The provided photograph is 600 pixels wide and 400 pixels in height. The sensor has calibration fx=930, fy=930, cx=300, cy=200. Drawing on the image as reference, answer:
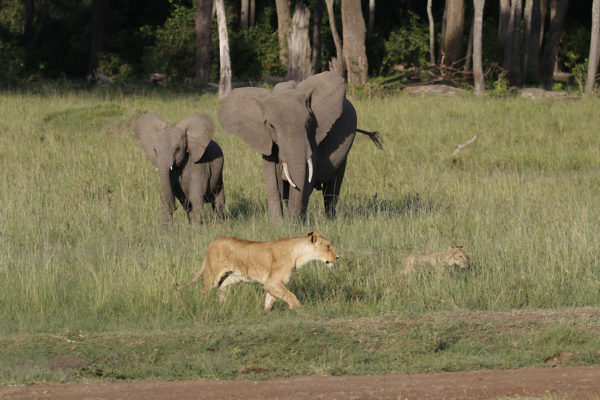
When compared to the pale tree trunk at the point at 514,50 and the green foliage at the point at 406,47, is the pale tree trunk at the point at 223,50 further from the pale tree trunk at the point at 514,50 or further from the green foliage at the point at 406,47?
the green foliage at the point at 406,47

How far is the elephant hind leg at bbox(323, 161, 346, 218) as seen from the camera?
12.9 meters

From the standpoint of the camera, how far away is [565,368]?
266 inches

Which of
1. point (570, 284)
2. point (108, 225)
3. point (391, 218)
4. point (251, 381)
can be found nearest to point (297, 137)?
point (391, 218)

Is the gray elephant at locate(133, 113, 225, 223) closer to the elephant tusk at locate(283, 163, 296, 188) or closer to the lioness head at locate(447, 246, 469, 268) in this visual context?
the elephant tusk at locate(283, 163, 296, 188)

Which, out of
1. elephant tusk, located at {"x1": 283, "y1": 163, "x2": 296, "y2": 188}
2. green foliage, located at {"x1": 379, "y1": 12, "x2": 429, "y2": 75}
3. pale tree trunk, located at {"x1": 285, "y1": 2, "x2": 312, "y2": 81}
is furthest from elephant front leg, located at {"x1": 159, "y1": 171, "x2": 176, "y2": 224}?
green foliage, located at {"x1": 379, "y1": 12, "x2": 429, "y2": 75}

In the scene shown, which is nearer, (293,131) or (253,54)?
(293,131)

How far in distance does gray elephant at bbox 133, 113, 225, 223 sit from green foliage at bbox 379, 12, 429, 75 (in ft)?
77.5

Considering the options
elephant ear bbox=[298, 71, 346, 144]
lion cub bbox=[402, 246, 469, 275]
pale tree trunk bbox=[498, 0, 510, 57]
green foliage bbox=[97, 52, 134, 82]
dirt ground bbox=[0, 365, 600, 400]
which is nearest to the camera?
dirt ground bbox=[0, 365, 600, 400]

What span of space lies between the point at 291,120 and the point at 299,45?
17.4 meters

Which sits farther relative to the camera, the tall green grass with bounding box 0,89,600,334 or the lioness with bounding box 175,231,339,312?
the tall green grass with bounding box 0,89,600,334

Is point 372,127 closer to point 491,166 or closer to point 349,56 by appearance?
point 491,166

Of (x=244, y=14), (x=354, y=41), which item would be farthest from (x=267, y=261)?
(x=244, y=14)

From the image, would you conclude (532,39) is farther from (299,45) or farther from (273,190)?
(273,190)

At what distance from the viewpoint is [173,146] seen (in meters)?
11.7
